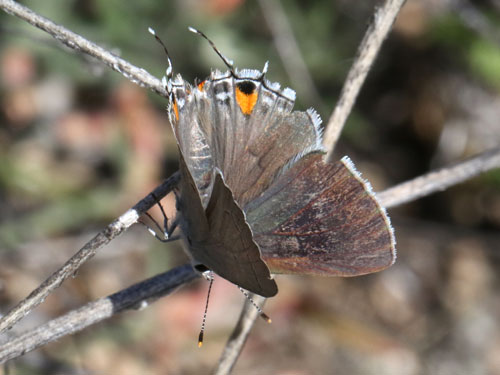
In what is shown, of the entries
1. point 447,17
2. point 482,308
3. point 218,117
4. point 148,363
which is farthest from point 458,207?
point 218,117

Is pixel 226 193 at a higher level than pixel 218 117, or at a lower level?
lower

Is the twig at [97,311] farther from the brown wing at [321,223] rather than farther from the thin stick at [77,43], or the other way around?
the thin stick at [77,43]

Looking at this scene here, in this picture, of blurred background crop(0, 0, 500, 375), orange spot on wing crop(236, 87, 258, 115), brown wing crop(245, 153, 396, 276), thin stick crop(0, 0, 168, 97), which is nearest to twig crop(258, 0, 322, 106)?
blurred background crop(0, 0, 500, 375)

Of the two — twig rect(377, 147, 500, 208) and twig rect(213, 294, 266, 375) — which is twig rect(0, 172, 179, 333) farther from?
twig rect(377, 147, 500, 208)

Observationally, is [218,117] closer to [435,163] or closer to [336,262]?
[336,262]

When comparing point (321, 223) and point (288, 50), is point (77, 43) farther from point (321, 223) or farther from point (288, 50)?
point (288, 50)
